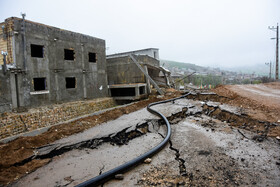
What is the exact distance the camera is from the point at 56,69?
1154 cm

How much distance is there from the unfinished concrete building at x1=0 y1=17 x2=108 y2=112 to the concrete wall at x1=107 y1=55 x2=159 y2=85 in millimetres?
1075

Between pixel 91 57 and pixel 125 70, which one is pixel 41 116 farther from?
pixel 125 70

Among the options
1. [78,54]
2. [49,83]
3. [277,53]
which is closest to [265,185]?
[49,83]

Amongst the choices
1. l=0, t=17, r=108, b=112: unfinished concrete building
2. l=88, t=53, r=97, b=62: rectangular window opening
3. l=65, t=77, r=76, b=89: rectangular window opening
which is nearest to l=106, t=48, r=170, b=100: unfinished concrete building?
l=0, t=17, r=108, b=112: unfinished concrete building

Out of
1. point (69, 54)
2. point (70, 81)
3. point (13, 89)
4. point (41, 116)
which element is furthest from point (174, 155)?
point (69, 54)

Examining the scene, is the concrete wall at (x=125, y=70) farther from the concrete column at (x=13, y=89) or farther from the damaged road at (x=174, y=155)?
the damaged road at (x=174, y=155)

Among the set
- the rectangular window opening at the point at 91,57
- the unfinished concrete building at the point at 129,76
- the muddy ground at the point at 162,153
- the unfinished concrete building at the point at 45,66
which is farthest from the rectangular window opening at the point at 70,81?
the muddy ground at the point at 162,153

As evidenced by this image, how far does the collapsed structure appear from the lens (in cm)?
929

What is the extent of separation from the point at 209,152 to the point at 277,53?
24710mm

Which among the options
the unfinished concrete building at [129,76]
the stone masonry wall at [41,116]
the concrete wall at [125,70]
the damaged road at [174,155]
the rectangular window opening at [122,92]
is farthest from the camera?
the rectangular window opening at [122,92]

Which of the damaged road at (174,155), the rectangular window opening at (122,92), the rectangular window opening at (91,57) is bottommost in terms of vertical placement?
the damaged road at (174,155)

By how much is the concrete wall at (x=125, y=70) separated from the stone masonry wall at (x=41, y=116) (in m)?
3.24

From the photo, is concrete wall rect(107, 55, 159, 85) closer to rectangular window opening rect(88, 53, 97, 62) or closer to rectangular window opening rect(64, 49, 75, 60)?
rectangular window opening rect(88, 53, 97, 62)

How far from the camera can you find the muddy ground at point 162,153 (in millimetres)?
2279
